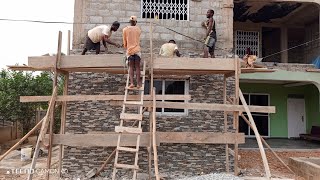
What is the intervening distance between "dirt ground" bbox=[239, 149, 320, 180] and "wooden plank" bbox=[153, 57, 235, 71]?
3.25m

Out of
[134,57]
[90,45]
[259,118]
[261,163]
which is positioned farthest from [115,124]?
[259,118]

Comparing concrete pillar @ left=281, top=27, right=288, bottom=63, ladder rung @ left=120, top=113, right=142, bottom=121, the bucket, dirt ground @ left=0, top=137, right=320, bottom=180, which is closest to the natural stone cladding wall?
dirt ground @ left=0, top=137, right=320, bottom=180

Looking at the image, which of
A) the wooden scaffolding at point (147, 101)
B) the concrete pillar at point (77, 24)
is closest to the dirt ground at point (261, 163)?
the wooden scaffolding at point (147, 101)

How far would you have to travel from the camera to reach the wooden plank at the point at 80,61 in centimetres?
773

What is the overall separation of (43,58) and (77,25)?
2.44 meters

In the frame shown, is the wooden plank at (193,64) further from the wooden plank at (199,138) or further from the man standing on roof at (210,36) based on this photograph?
the wooden plank at (199,138)

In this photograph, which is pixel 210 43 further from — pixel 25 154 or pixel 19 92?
pixel 19 92

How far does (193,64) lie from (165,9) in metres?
3.19

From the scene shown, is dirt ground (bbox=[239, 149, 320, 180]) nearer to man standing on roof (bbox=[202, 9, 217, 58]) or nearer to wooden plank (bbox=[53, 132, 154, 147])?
man standing on roof (bbox=[202, 9, 217, 58])

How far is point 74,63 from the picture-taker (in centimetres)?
786

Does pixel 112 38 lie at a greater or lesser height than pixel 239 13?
lesser

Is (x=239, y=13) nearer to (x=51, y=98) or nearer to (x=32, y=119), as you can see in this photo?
(x=51, y=98)

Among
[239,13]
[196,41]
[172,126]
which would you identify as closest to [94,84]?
[172,126]

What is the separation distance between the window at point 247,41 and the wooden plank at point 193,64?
7.92 m
